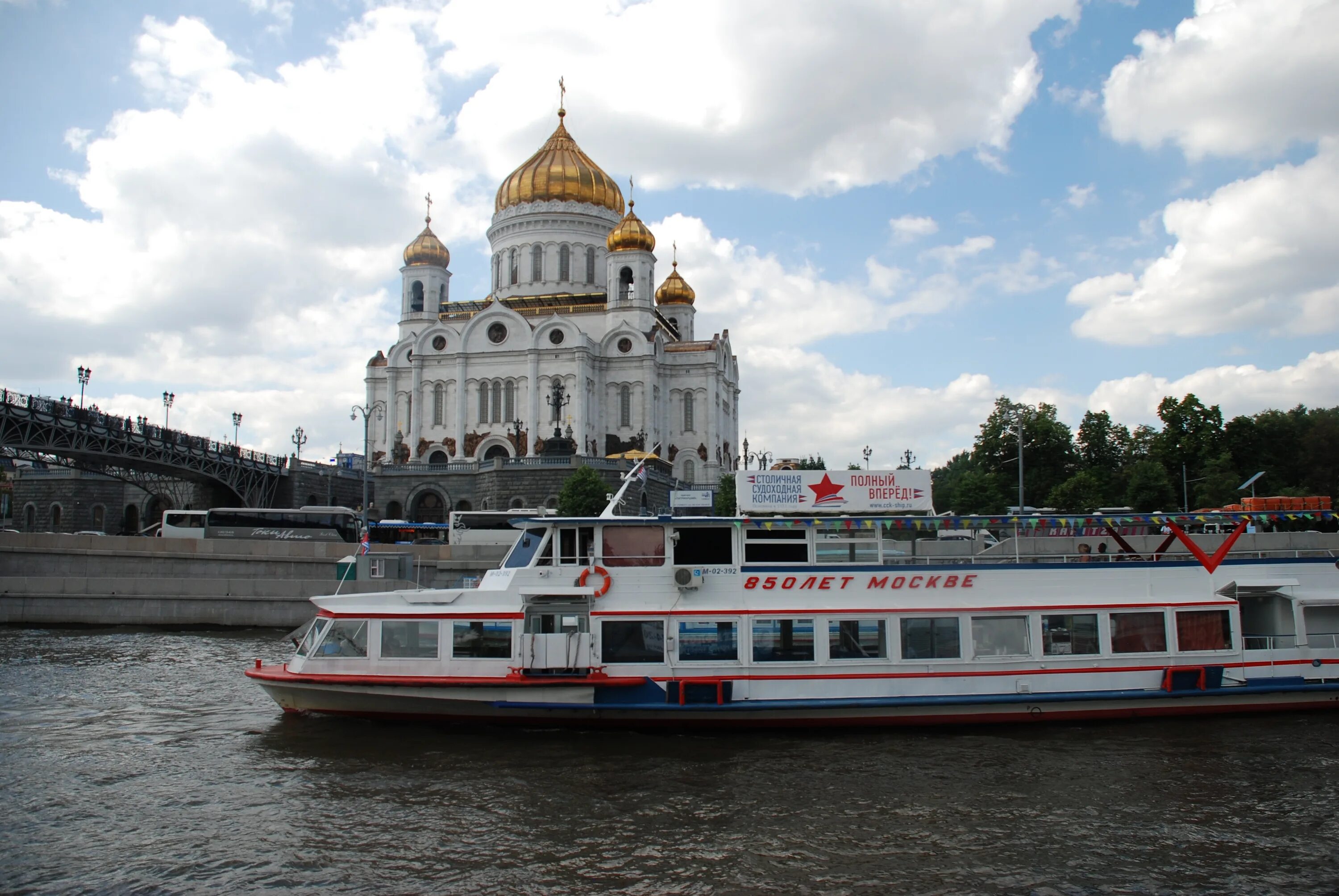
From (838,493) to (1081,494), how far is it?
41445 mm

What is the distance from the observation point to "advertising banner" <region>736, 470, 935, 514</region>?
15367 millimetres

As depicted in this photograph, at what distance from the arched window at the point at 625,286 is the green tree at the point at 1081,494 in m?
29.0

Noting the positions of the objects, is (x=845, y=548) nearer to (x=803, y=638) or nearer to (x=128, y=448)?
(x=803, y=638)

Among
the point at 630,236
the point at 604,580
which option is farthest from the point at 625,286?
the point at 604,580

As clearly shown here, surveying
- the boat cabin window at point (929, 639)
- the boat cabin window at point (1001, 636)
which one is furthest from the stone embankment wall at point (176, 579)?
the boat cabin window at point (1001, 636)

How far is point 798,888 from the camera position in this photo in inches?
373

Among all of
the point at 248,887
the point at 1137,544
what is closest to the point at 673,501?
the point at 248,887

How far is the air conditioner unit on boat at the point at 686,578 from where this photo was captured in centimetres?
1503

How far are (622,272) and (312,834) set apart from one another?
5571 centimetres

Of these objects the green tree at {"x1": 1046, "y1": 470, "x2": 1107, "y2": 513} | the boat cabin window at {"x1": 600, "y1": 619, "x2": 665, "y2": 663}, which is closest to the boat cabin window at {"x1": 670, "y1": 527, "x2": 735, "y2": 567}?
the boat cabin window at {"x1": 600, "y1": 619, "x2": 665, "y2": 663}

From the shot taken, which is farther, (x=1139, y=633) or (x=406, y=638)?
(x=1139, y=633)

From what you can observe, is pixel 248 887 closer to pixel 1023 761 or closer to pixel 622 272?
pixel 1023 761

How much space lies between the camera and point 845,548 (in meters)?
16.0

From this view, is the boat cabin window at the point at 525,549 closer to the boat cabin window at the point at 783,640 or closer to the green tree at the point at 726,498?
the boat cabin window at the point at 783,640
